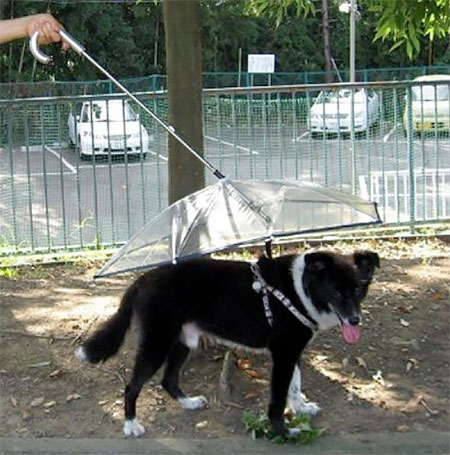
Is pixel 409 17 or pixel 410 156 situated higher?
pixel 409 17

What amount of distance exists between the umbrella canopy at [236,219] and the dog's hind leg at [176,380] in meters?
0.65

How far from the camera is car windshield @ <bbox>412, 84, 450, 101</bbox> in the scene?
28.6 ft

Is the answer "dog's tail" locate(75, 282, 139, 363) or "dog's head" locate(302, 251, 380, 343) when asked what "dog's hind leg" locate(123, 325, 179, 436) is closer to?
"dog's tail" locate(75, 282, 139, 363)

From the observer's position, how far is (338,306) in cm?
408

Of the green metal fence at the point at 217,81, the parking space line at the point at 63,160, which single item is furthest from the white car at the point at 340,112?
the green metal fence at the point at 217,81

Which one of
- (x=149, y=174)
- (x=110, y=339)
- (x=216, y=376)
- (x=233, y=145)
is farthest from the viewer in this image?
(x=149, y=174)

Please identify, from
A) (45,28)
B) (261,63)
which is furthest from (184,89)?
(261,63)

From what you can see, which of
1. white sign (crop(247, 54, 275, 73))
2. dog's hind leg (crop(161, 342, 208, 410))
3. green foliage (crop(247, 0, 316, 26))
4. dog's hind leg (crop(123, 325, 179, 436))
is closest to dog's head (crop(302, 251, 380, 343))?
dog's hind leg (crop(123, 325, 179, 436))

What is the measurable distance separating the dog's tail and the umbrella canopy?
0.94 feet

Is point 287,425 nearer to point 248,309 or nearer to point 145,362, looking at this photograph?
point 248,309

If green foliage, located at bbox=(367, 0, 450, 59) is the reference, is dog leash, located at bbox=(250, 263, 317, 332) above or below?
below

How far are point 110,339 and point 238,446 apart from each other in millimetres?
918

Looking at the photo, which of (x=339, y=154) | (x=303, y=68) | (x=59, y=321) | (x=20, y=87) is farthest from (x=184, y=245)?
(x=303, y=68)

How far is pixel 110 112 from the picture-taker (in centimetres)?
830
